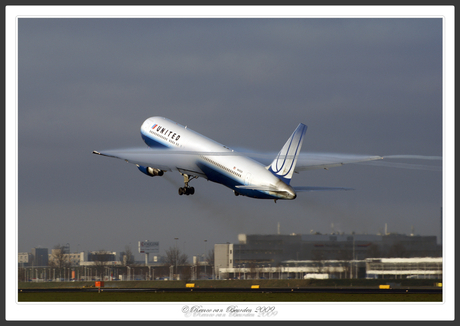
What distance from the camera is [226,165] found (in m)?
72.9

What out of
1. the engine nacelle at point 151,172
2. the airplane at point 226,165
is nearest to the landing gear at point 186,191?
the airplane at point 226,165

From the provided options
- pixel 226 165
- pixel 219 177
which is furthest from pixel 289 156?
pixel 219 177

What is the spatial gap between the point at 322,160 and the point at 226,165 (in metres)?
19.3

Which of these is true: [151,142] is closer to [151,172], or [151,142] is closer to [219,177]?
[151,172]

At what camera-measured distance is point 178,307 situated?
135 ft

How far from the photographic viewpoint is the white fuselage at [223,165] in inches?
2660

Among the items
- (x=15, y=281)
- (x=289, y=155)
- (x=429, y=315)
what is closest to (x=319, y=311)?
(x=429, y=315)

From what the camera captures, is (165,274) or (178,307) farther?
(165,274)

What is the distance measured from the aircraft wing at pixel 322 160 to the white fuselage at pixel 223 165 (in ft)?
9.25

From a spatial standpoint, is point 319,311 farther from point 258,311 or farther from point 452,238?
point 452,238

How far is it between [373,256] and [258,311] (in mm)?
45100

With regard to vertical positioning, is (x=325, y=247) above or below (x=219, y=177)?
below

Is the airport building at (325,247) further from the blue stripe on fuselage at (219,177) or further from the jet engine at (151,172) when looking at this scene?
the jet engine at (151,172)

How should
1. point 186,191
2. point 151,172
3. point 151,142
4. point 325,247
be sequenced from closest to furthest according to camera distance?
point 151,172
point 186,191
point 151,142
point 325,247
